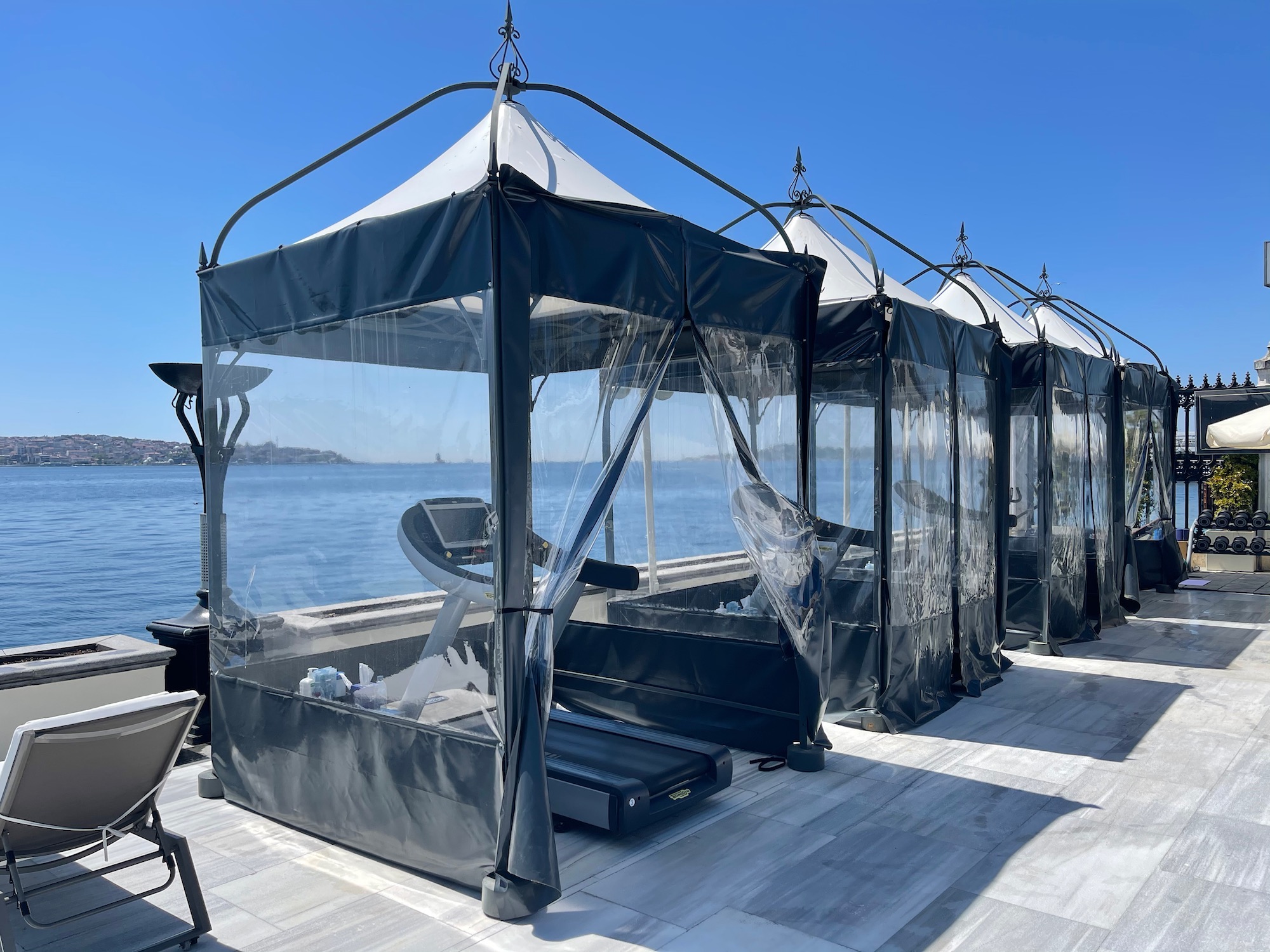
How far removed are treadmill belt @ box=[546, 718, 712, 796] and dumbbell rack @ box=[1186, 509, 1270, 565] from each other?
35.3 ft

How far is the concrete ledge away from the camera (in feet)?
14.5

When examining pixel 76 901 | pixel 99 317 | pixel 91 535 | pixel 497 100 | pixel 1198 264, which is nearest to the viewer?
pixel 76 901

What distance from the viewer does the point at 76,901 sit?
307cm

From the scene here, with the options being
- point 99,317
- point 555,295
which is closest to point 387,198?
point 555,295

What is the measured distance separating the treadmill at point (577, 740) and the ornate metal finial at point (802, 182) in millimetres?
3975

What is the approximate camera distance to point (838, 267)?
615 cm

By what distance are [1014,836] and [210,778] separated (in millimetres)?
3513

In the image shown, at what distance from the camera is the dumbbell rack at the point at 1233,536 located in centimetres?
1173

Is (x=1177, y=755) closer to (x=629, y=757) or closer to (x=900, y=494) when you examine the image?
(x=900, y=494)

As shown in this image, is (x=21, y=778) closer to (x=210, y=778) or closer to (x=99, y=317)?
(x=210, y=778)

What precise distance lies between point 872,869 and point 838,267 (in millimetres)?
4074

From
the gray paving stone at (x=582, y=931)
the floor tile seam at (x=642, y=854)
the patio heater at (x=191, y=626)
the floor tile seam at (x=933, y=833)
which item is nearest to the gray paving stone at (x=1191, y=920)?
the floor tile seam at (x=933, y=833)

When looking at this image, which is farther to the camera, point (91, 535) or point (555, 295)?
point (91, 535)

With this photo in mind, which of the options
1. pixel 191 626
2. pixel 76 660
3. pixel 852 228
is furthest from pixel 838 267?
pixel 76 660
